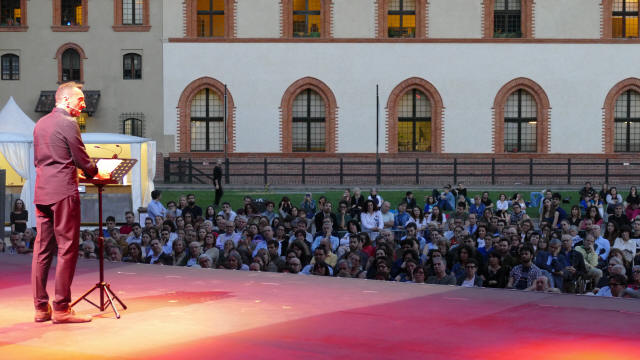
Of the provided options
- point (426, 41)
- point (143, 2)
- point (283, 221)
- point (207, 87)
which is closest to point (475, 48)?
point (426, 41)

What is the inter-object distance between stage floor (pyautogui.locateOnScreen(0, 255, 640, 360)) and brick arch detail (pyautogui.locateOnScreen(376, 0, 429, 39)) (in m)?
33.4

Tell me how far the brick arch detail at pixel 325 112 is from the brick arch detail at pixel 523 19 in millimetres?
7498

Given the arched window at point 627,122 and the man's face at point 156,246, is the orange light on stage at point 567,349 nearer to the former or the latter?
the man's face at point 156,246

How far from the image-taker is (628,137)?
43406 millimetres

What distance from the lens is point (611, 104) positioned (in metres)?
43.0

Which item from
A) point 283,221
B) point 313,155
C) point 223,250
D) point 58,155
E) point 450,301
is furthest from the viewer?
point 313,155

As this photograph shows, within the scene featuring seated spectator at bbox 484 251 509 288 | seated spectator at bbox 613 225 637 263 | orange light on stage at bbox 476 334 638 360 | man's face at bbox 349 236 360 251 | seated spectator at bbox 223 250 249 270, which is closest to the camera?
orange light on stage at bbox 476 334 638 360

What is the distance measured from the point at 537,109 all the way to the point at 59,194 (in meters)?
37.8

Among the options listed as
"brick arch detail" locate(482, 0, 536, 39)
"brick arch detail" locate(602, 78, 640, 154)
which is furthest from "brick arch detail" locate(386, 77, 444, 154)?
"brick arch detail" locate(602, 78, 640, 154)

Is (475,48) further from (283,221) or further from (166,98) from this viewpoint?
(283,221)

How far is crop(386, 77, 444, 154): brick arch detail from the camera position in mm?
42625

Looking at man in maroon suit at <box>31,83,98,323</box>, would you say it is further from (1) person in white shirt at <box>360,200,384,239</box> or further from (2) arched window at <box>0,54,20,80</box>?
(2) arched window at <box>0,54,20,80</box>

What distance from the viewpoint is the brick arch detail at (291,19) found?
140 ft

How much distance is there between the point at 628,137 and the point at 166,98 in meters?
21.0
